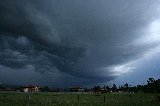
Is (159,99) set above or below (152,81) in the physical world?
below

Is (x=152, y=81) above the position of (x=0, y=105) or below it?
above

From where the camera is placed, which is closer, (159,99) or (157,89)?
(159,99)

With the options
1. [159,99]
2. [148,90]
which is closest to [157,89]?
[148,90]

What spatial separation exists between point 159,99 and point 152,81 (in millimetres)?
139256

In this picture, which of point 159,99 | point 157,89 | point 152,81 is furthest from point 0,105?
point 152,81

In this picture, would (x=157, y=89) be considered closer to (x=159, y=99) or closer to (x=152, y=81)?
(x=152, y=81)

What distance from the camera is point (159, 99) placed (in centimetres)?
5194

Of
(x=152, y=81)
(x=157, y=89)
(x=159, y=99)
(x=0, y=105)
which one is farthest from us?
(x=152, y=81)

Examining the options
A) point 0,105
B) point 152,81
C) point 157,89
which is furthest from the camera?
point 152,81

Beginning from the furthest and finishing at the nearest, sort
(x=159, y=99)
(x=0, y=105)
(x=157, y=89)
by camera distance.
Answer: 1. (x=157, y=89)
2. (x=159, y=99)
3. (x=0, y=105)

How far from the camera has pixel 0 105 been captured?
3394cm

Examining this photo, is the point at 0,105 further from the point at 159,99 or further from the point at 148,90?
the point at 148,90

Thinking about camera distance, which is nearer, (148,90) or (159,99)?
(159,99)

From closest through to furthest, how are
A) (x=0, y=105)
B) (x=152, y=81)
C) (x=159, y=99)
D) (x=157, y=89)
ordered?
1. (x=0, y=105)
2. (x=159, y=99)
3. (x=157, y=89)
4. (x=152, y=81)
